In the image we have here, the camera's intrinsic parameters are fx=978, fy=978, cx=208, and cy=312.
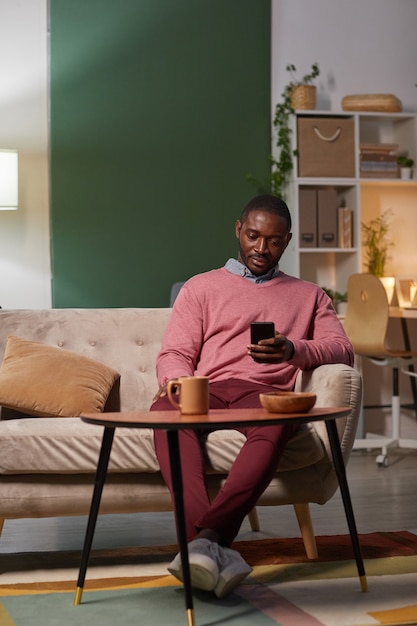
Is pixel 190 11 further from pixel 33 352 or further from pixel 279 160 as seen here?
pixel 33 352

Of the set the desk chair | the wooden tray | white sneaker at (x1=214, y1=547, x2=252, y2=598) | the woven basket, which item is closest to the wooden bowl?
white sneaker at (x1=214, y1=547, x2=252, y2=598)

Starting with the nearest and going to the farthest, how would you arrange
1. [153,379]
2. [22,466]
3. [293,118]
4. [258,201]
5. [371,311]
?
[22,466] → [258,201] → [153,379] → [371,311] → [293,118]

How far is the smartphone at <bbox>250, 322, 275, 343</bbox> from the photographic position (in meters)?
2.62

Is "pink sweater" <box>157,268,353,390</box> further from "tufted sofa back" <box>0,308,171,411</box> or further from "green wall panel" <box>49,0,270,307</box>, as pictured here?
"green wall panel" <box>49,0,270,307</box>

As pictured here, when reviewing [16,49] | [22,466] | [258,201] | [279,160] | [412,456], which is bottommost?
[412,456]

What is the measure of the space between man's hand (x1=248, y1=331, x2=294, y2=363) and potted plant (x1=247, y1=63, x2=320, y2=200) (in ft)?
9.49

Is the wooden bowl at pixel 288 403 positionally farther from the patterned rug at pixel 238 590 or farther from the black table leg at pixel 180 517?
the patterned rug at pixel 238 590

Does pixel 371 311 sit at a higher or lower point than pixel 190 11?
lower

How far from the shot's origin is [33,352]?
308 cm

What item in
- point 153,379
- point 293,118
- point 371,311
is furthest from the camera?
point 293,118

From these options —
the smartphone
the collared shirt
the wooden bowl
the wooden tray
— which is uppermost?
the wooden tray

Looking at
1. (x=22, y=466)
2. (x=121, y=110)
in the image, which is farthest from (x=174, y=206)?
(x=22, y=466)

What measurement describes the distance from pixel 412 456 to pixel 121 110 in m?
2.43

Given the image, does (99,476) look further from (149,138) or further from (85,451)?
(149,138)
